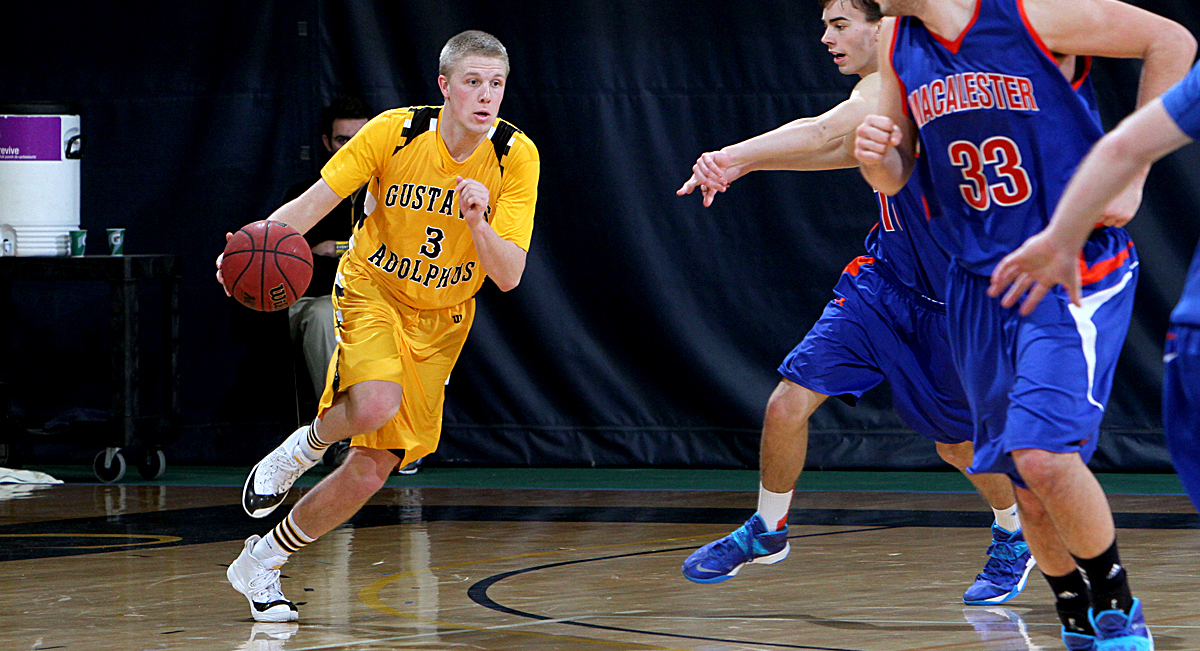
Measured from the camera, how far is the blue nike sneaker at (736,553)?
4.47 metres

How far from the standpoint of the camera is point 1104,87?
26.9 feet

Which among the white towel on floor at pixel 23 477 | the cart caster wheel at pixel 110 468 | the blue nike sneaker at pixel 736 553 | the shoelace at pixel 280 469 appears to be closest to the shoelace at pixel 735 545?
the blue nike sneaker at pixel 736 553

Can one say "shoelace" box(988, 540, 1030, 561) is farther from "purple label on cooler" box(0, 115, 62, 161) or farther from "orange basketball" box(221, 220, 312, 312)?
"purple label on cooler" box(0, 115, 62, 161)

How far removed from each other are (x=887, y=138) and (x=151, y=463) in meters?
5.92

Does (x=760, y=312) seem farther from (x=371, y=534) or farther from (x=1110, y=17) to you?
(x=1110, y=17)

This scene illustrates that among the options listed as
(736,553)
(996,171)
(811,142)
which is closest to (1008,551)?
(736,553)

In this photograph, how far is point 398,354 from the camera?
15.2 feet

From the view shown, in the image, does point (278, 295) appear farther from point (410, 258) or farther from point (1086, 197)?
point (1086, 197)

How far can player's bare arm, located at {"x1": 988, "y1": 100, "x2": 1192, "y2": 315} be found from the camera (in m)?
2.62

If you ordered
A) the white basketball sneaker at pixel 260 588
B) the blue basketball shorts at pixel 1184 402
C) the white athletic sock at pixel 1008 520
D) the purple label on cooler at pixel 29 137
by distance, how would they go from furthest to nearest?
the purple label on cooler at pixel 29 137, the white athletic sock at pixel 1008 520, the white basketball sneaker at pixel 260 588, the blue basketball shorts at pixel 1184 402

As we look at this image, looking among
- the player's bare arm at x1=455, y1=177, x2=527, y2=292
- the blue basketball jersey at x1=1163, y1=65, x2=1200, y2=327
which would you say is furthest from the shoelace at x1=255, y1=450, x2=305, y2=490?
the blue basketball jersey at x1=1163, y1=65, x2=1200, y2=327

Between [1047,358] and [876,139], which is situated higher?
[876,139]

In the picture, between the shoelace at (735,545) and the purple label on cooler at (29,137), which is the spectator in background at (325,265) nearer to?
the purple label on cooler at (29,137)

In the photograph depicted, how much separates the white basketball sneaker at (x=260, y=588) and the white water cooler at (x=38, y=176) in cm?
439
